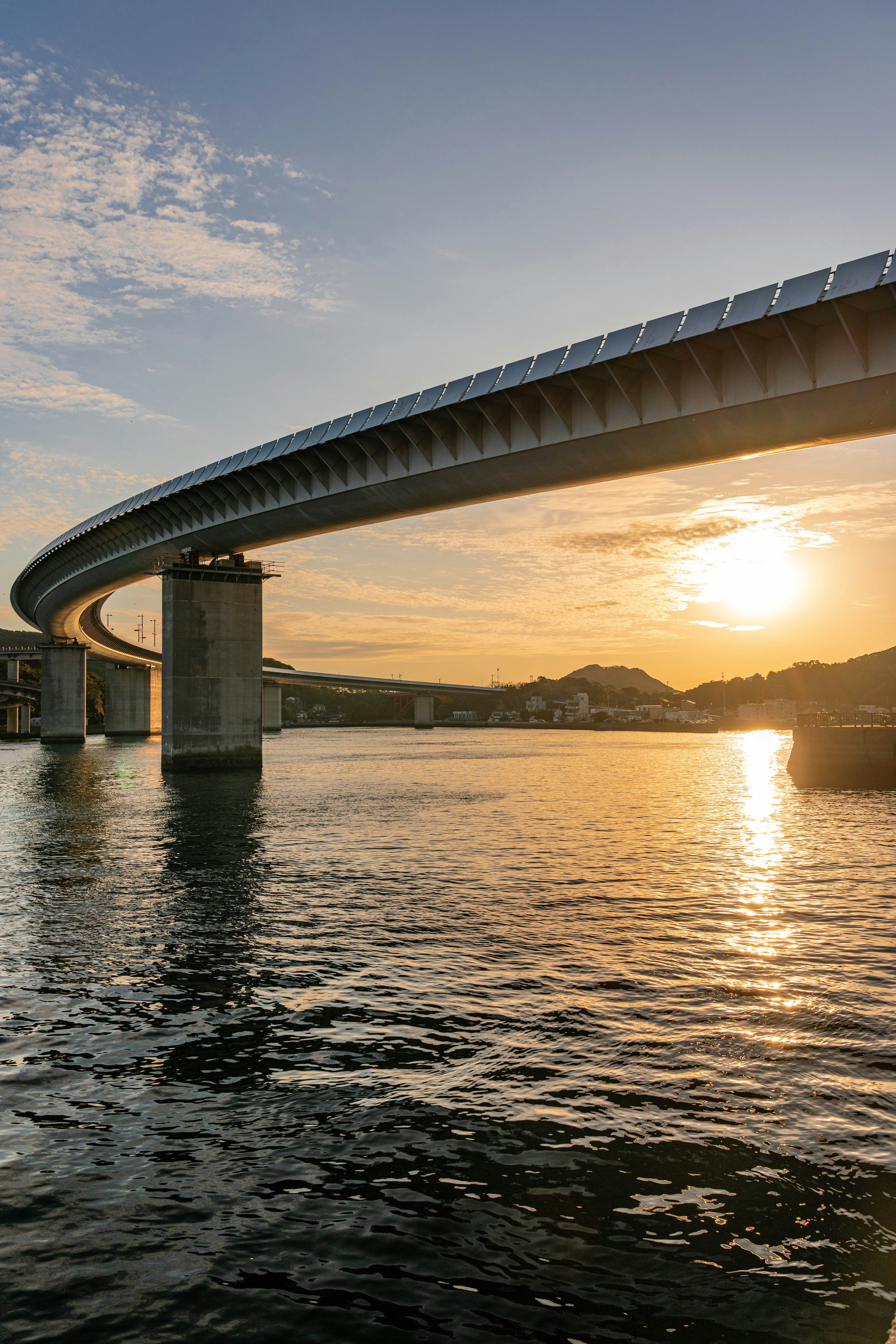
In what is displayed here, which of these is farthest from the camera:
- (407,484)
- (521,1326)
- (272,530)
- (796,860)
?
(272,530)

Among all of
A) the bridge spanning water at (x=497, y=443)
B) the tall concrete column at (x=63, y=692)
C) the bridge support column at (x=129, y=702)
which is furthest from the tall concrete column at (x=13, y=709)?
the bridge spanning water at (x=497, y=443)

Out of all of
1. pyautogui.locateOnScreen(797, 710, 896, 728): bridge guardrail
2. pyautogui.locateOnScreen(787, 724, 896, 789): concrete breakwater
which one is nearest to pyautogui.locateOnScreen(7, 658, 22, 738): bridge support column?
pyautogui.locateOnScreen(797, 710, 896, 728): bridge guardrail

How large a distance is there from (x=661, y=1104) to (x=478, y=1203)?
2.55 meters

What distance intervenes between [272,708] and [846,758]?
127 m

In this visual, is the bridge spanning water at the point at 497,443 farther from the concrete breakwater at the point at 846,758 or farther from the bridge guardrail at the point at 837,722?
the bridge guardrail at the point at 837,722

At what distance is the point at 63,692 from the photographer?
104 metres

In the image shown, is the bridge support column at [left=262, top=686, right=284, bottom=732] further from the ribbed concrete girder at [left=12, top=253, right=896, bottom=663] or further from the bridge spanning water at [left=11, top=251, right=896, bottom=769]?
the ribbed concrete girder at [left=12, top=253, right=896, bottom=663]

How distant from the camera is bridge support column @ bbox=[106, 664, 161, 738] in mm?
129625

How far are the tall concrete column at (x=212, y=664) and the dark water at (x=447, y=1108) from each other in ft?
106

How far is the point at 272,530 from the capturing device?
2032 inches

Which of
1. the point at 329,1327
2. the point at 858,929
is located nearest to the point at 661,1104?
the point at 329,1327

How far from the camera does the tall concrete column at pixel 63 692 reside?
10231 centimetres

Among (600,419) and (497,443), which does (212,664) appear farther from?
(600,419)

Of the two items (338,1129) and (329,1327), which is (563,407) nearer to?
(338,1129)
